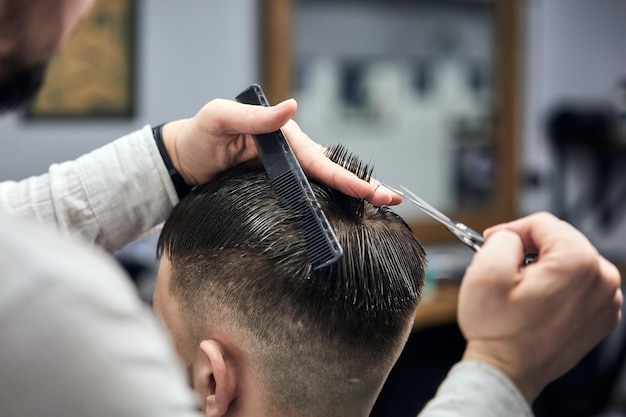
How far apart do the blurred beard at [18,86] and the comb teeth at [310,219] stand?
0.32m

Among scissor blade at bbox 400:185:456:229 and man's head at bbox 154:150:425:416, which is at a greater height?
scissor blade at bbox 400:185:456:229

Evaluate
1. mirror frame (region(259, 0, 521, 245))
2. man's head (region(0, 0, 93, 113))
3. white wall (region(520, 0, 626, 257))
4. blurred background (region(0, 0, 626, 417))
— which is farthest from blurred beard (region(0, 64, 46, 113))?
white wall (region(520, 0, 626, 257))

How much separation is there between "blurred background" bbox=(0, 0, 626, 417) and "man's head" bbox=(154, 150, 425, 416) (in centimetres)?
162

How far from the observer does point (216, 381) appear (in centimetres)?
99

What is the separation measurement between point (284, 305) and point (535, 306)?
1.17ft

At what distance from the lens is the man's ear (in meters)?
0.98

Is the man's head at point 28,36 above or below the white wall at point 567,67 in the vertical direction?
above

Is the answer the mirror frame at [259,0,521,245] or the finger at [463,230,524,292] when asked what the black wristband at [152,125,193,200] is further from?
the mirror frame at [259,0,521,245]

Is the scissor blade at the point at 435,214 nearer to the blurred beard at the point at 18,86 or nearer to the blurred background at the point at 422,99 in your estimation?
the blurred beard at the point at 18,86

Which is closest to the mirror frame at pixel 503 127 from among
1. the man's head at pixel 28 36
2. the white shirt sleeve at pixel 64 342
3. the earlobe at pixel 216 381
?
the earlobe at pixel 216 381

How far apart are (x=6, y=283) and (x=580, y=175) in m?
4.11

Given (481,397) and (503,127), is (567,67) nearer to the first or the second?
(503,127)

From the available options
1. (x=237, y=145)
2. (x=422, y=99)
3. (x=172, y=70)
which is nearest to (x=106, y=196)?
(x=237, y=145)

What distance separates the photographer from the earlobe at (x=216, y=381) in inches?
38.7
